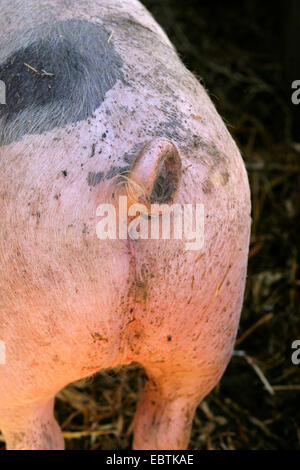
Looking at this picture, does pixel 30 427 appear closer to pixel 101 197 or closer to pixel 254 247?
pixel 101 197

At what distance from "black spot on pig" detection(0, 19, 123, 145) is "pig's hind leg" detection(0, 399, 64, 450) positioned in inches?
18.0

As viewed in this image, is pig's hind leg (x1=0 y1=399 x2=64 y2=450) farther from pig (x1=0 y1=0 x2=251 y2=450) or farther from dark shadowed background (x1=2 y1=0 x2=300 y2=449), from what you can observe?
dark shadowed background (x1=2 y1=0 x2=300 y2=449)

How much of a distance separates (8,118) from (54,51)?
0.12 m

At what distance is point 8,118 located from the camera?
87 centimetres

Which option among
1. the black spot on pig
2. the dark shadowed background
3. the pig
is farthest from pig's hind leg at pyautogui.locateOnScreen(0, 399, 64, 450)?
the black spot on pig

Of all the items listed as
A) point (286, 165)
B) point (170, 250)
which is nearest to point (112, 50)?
point (170, 250)

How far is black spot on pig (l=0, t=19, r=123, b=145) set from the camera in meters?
0.86

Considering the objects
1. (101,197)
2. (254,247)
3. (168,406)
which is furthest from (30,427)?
(254,247)

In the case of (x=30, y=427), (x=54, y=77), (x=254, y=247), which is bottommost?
(x=30, y=427)

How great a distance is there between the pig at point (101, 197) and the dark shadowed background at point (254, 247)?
0.15 m

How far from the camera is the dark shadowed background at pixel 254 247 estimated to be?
1482 millimetres

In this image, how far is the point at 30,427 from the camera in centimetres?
108

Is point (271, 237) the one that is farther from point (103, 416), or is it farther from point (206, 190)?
Result: point (206, 190)

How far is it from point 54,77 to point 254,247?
1.08 meters
